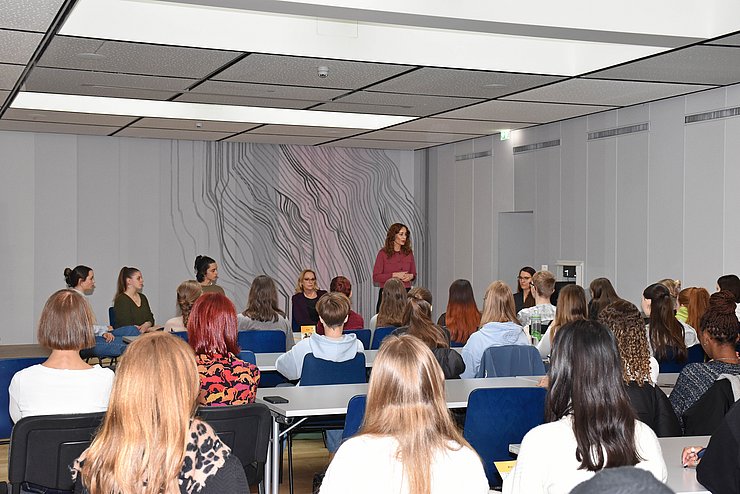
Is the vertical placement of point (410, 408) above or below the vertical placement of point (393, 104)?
below

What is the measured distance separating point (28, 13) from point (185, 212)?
7.48 m

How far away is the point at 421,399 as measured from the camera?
236 cm

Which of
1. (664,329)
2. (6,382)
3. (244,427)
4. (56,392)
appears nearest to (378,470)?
(244,427)

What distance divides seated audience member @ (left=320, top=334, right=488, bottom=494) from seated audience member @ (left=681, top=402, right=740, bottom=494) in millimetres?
760

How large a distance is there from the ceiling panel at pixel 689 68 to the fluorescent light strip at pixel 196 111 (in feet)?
10.9

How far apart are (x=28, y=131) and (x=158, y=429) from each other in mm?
10811

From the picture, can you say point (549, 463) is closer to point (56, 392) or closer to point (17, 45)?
point (56, 392)

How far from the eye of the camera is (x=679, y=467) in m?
3.20

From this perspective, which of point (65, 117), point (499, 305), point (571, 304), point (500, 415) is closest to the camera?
point (500, 415)

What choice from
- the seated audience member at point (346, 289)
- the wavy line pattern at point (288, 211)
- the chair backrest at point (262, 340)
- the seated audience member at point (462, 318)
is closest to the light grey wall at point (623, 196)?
the wavy line pattern at point (288, 211)

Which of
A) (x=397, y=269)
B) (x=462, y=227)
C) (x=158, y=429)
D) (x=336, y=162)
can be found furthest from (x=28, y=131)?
(x=158, y=429)

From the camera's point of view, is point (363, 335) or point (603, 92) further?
point (603, 92)

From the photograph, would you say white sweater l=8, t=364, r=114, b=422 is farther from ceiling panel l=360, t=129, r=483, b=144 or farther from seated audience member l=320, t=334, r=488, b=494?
ceiling panel l=360, t=129, r=483, b=144

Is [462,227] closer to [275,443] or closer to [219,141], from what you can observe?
[219,141]
